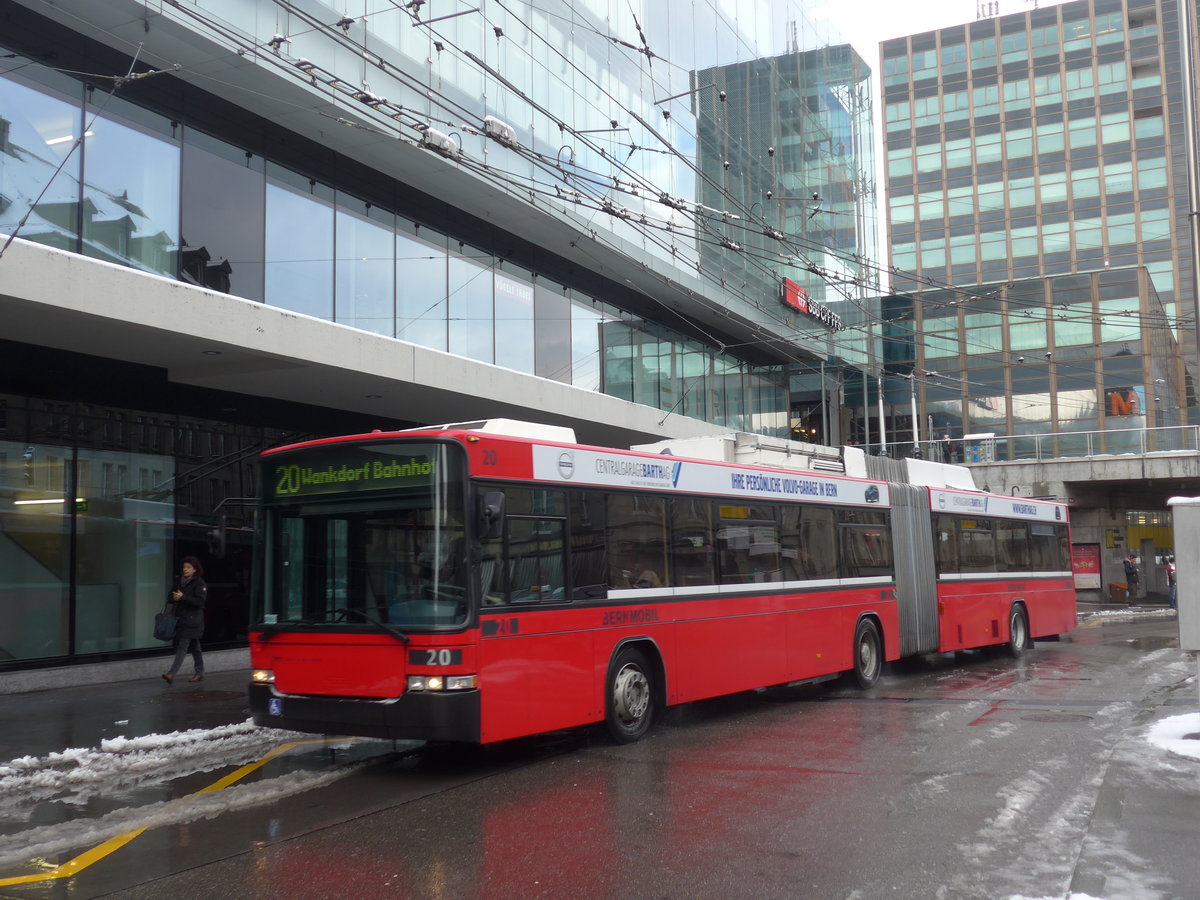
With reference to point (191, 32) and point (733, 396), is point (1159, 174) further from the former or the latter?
point (191, 32)

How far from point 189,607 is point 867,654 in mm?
9154

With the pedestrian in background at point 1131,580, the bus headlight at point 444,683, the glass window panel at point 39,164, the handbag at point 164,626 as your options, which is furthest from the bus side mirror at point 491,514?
the pedestrian in background at point 1131,580

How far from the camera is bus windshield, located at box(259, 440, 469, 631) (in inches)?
324

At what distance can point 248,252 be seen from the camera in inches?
646

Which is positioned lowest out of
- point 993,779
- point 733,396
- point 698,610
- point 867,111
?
point 993,779

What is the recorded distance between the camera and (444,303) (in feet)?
67.5

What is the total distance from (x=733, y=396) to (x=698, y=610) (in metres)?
23.5

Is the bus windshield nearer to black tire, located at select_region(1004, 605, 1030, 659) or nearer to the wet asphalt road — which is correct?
the wet asphalt road

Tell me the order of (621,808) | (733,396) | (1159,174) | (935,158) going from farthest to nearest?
(935,158) < (1159,174) < (733,396) < (621,808)

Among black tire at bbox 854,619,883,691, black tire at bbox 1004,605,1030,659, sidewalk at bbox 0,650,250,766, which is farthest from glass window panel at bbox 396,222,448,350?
black tire at bbox 1004,605,1030,659

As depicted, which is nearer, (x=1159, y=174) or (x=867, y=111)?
(x=867, y=111)

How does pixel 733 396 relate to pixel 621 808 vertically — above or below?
above

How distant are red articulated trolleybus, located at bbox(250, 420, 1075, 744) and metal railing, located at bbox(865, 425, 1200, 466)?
2399cm

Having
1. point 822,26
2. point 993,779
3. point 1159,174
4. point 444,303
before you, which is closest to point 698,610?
point 993,779
